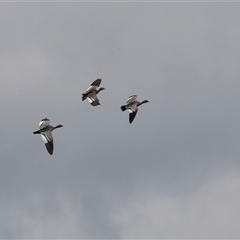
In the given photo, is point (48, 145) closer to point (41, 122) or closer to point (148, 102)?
point (41, 122)

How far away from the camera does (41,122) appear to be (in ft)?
517

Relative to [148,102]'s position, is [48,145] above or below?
below

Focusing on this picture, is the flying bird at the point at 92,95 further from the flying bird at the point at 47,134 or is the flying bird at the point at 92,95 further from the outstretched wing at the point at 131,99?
the flying bird at the point at 47,134

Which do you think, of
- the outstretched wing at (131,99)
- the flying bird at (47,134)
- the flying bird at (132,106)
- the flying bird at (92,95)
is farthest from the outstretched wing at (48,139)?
the outstretched wing at (131,99)

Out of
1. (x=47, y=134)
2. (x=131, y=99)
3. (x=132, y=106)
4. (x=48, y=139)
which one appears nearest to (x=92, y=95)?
(x=131, y=99)

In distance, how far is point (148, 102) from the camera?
168250mm

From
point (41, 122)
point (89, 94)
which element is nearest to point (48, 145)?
point (41, 122)

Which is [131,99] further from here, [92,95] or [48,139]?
[48,139]

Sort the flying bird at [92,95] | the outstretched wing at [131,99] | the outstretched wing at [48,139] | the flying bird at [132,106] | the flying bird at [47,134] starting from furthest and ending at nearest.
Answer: the flying bird at [92,95] < the outstretched wing at [131,99] < the flying bird at [132,106] < the flying bird at [47,134] < the outstretched wing at [48,139]

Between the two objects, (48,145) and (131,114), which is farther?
(131,114)

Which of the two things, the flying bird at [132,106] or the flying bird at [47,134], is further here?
the flying bird at [132,106]

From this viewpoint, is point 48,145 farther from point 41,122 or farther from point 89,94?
point 89,94

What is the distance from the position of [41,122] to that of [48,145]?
4.05 meters

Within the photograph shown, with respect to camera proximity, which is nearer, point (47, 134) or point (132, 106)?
point (47, 134)
